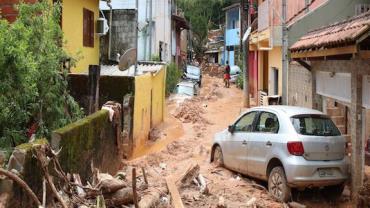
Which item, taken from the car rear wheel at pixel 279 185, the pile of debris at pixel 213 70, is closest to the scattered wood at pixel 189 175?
the car rear wheel at pixel 279 185

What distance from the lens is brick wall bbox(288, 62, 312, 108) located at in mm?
13719

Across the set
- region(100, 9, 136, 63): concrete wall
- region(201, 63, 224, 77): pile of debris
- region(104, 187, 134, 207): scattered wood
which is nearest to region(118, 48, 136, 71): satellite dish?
region(100, 9, 136, 63): concrete wall

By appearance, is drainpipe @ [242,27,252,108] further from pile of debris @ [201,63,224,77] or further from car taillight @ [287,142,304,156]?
pile of debris @ [201,63,224,77]

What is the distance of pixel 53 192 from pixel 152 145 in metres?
10.9

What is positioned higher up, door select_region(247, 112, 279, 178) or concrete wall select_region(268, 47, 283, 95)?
concrete wall select_region(268, 47, 283, 95)

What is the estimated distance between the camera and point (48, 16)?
9.93m

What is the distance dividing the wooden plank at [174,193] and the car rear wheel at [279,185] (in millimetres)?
1909

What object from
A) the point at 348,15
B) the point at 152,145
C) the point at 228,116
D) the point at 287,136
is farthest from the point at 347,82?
the point at 228,116

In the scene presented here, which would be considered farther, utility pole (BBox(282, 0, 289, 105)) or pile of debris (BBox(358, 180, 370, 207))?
utility pole (BBox(282, 0, 289, 105))

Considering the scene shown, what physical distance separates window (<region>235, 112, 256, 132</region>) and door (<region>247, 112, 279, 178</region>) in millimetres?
258

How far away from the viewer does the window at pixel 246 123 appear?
11.0 meters

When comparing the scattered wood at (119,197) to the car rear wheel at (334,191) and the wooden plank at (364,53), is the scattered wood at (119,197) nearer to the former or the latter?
the wooden plank at (364,53)

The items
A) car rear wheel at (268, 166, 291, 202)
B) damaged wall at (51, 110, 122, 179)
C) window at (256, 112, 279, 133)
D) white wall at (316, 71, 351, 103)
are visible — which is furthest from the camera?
white wall at (316, 71, 351, 103)

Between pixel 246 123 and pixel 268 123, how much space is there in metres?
1.01
